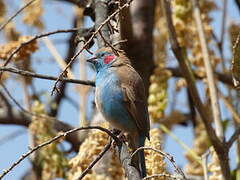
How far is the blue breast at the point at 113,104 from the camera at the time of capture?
8.36ft

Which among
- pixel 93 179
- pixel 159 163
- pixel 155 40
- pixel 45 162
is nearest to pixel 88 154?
pixel 93 179

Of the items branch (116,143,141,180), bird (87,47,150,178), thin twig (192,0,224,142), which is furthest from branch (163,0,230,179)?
branch (116,143,141,180)

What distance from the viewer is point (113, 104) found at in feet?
8.44

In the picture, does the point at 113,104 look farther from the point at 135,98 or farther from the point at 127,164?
the point at 127,164

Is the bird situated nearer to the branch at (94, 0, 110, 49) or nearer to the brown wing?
the brown wing

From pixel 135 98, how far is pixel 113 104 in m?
0.11

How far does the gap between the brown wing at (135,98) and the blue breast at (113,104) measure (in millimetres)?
25

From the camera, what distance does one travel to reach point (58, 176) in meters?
3.00

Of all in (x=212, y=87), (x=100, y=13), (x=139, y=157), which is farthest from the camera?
(x=212, y=87)

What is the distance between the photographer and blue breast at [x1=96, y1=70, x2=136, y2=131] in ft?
8.36

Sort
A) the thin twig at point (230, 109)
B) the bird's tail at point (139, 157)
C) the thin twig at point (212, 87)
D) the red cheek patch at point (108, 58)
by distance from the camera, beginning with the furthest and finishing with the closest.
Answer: the thin twig at point (230, 109) → the red cheek patch at point (108, 58) → the thin twig at point (212, 87) → the bird's tail at point (139, 157)

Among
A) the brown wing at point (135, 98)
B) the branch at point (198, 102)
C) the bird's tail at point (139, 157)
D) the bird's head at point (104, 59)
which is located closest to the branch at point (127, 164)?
the bird's tail at point (139, 157)

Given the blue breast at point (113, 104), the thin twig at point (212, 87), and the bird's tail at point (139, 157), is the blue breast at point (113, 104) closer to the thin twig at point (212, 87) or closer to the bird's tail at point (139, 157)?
the bird's tail at point (139, 157)

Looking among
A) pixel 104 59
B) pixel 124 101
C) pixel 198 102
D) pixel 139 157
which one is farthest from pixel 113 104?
pixel 139 157
